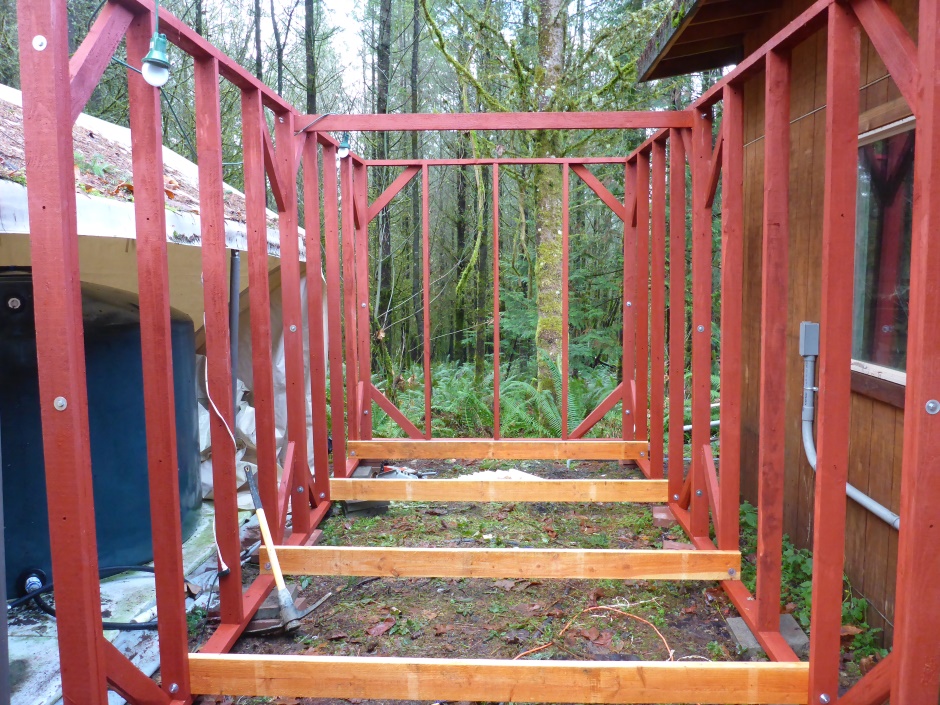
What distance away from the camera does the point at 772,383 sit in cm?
310

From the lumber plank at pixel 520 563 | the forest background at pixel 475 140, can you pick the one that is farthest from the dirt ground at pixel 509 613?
the forest background at pixel 475 140

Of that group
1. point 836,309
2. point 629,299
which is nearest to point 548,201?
point 629,299

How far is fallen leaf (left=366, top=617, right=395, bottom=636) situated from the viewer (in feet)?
11.4

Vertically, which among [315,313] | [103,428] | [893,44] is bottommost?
[103,428]

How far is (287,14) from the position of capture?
1105 cm

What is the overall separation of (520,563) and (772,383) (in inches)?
61.2

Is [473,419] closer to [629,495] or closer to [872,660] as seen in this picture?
[629,495]

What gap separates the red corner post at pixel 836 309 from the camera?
236 cm

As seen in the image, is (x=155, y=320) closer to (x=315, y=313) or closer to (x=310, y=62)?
(x=315, y=313)

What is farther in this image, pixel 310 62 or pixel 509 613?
pixel 310 62

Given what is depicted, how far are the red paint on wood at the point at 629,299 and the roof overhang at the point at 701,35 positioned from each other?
0.92 metres

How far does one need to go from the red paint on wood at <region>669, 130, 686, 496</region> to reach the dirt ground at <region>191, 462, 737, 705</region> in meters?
0.56

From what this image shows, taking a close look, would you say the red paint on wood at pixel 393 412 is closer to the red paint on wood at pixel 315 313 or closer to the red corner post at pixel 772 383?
the red paint on wood at pixel 315 313

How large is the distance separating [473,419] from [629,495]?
3.65m
